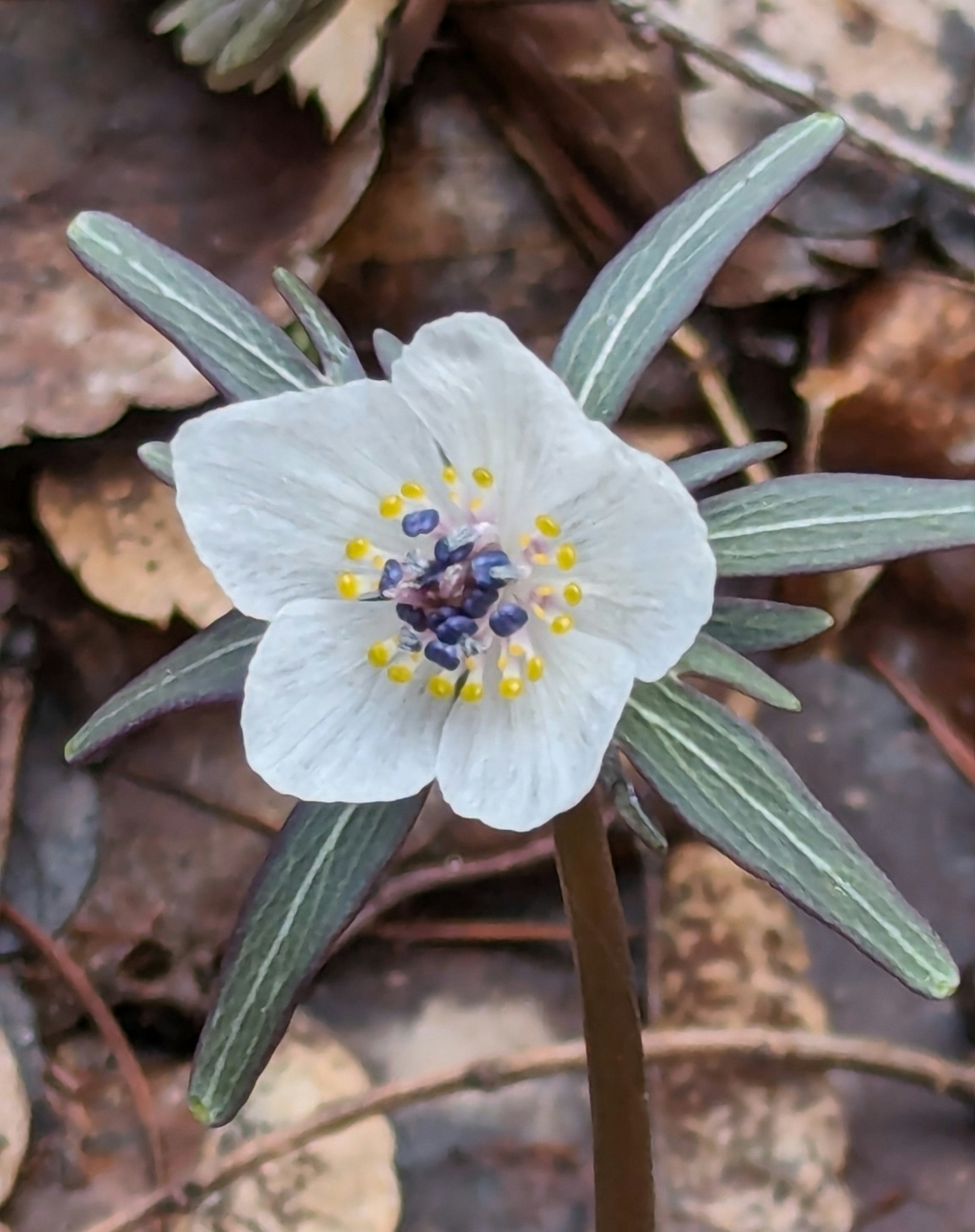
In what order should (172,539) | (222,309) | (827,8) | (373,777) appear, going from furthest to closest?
(827,8) → (172,539) → (222,309) → (373,777)

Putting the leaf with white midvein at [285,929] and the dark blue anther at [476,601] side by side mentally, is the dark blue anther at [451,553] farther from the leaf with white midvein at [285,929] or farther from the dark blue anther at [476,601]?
the leaf with white midvein at [285,929]

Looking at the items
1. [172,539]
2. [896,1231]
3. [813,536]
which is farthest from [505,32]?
[896,1231]

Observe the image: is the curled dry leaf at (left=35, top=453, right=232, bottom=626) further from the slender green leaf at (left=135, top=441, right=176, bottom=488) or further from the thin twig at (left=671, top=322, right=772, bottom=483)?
the thin twig at (left=671, top=322, right=772, bottom=483)

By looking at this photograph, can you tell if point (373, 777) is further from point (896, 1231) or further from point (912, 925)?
point (896, 1231)

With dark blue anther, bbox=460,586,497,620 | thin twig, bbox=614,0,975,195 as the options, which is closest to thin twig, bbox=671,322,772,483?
thin twig, bbox=614,0,975,195

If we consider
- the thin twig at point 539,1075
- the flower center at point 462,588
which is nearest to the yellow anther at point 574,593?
the flower center at point 462,588

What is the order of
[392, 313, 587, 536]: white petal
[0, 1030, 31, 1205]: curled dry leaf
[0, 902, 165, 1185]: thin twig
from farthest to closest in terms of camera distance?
[0, 902, 165, 1185]: thin twig < [0, 1030, 31, 1205]: curled dry leaf < [392, 313, 587, 536]: white petal
